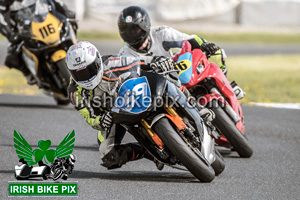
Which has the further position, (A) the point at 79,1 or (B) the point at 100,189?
(A) the point at 79,1

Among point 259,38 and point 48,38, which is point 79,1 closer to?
point 259,38

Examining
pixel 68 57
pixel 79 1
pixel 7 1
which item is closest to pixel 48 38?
pixel 7 1

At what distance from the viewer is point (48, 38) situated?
35.0ft

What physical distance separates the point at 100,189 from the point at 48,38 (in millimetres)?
5298

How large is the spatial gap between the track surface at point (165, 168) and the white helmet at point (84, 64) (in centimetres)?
87

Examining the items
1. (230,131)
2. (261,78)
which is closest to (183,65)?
(230,131)

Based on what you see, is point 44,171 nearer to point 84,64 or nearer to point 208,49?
point 84,64

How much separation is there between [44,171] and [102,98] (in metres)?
0.91

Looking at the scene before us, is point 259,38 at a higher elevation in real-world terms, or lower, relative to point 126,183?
lower

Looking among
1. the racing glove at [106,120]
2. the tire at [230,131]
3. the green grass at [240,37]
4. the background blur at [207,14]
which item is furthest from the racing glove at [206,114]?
the background blur at [207,14]

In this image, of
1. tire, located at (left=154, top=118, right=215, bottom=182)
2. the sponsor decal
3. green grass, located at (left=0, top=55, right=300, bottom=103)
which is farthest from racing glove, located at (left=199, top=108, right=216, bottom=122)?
green grass, located at (left=0, top=55, right=300, bottom=103)

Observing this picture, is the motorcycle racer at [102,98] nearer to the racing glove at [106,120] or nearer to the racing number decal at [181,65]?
the racing glove at [106,120]

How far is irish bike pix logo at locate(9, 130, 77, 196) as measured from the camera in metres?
5.57

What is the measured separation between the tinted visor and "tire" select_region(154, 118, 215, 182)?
0.75 meters
